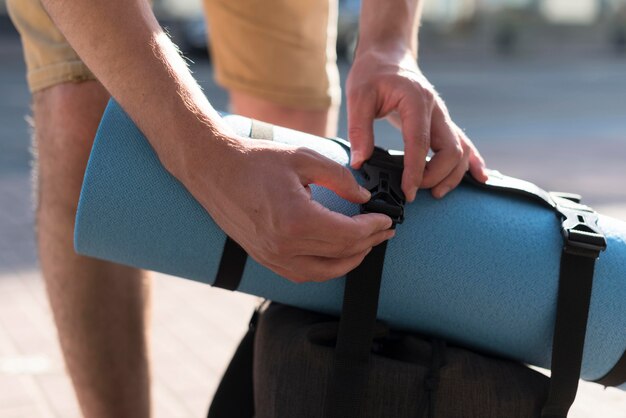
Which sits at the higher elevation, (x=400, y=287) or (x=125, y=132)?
(x=125, y=132)

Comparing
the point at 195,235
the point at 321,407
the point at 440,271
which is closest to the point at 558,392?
the point at 440,271

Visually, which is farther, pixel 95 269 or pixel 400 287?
pixel 95 269

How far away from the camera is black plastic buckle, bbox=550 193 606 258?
1.38 m

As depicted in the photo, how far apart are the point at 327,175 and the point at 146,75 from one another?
328mm

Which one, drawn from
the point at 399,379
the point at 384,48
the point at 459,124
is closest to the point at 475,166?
the point at 384,48

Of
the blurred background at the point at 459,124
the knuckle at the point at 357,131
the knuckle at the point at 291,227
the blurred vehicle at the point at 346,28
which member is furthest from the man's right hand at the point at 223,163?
the blurred vehicle at the point at 346,28

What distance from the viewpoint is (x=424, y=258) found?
1.42 meters

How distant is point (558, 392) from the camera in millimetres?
1369

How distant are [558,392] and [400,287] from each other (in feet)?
0.98

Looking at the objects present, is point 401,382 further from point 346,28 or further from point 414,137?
point 346,28

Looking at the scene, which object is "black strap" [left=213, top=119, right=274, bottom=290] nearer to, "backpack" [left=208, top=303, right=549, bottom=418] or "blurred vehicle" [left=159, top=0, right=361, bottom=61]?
"backpack" [left=208, top=303, right=549, bottom=418]

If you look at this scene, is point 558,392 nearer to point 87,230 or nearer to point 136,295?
point 87,230

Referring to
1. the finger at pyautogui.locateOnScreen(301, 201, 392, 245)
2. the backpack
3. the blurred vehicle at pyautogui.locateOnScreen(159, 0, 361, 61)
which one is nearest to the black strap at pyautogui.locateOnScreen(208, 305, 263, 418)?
the backpack

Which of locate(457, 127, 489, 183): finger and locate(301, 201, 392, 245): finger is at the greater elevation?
locate(457, 127, 489, 183): finger
